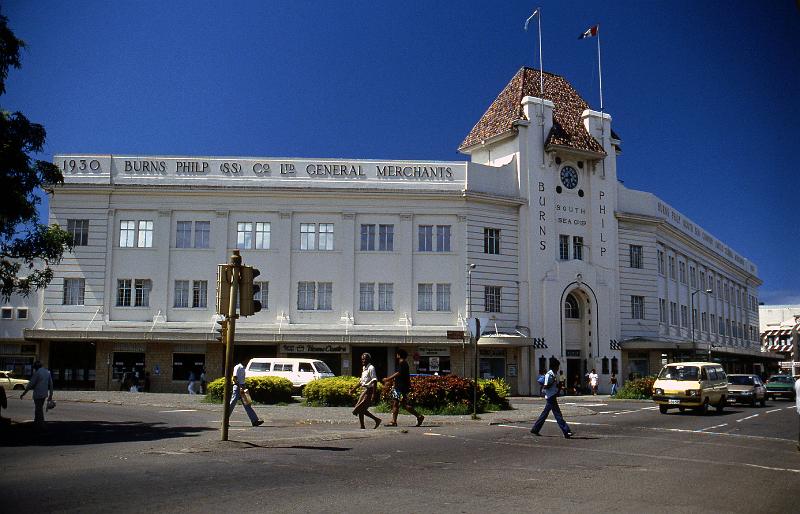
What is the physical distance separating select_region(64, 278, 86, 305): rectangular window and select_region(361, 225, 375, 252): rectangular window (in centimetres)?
1520

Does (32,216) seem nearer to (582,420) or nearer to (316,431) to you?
(316,431)

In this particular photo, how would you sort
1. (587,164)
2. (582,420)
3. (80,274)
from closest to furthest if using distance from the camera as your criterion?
(582,420), (80,274), (587,164)

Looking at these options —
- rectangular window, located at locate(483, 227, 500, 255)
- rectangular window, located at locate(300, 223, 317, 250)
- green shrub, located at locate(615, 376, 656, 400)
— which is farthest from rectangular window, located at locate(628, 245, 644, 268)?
rectangular window, located at locate(300, 223, 317, 250)

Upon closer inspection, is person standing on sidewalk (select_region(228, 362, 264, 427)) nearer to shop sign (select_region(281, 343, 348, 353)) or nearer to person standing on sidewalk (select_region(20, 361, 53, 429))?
person standing on sidewalk (select_region(20, 361, 53, 429))

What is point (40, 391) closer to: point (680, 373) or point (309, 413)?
point (309, 413)

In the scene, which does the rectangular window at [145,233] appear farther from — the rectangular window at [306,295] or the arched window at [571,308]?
the arched window at [571,308]

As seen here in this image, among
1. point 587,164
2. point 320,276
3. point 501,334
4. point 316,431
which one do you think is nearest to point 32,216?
point 316,431

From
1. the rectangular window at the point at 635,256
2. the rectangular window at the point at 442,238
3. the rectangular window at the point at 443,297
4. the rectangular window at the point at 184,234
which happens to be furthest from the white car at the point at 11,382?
the rectangular window at the point at 635,256

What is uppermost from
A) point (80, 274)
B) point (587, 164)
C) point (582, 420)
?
point (587, 164)

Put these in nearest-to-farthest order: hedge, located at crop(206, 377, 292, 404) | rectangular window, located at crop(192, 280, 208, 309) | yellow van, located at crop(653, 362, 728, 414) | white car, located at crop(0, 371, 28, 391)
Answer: yellow van, located at crop(653, 362, 728, 414)
hedge, located at crop(206, 377, 292, 404)
white car, located at crop(0, 371, 28, 391)
rectangular window, located at crop(192, 280, 208, 309)

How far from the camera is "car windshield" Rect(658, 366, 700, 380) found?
25.9m

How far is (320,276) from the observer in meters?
41.1

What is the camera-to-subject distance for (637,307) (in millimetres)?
50312

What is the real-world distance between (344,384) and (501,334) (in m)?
17.8
